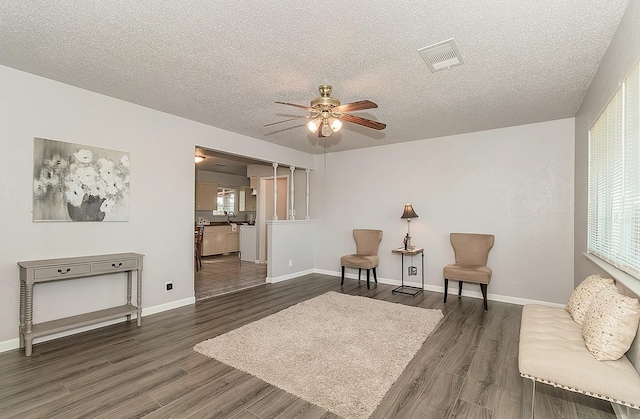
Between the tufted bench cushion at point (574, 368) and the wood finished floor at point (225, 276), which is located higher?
the tufted bench cushion at point (574, 368)

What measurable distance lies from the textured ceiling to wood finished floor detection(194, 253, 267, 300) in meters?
2.94

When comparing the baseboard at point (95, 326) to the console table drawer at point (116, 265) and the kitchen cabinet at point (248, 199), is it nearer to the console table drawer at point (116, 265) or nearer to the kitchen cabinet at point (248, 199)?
the console table drawer at point (116, 265)

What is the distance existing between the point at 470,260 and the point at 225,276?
4614 millimetres

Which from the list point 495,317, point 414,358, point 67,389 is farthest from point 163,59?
point 495,317

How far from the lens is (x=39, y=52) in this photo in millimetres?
2512

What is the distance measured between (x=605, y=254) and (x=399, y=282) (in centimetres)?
322

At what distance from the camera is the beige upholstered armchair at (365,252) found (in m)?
5.26

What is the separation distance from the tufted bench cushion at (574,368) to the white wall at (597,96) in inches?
37.8

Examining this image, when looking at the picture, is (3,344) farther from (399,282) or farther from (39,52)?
(399,282)

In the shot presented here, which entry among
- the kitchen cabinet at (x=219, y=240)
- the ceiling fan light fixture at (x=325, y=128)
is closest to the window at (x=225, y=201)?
the kitchen cabinet at (x=219, y=240)

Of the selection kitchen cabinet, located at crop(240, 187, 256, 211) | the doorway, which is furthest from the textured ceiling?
kitchen cabinet, located at crop(240, 187, 256, 211)

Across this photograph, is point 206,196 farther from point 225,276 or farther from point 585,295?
point 585,295

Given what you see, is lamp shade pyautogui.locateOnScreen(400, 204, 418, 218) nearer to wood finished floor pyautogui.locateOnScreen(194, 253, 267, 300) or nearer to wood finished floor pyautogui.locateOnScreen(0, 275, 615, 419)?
wood finished floor pyautogui.locateOnScreen(0, 275, 615, 419)

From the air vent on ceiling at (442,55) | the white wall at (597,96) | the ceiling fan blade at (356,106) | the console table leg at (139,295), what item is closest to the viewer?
the white wall at (597,96)
